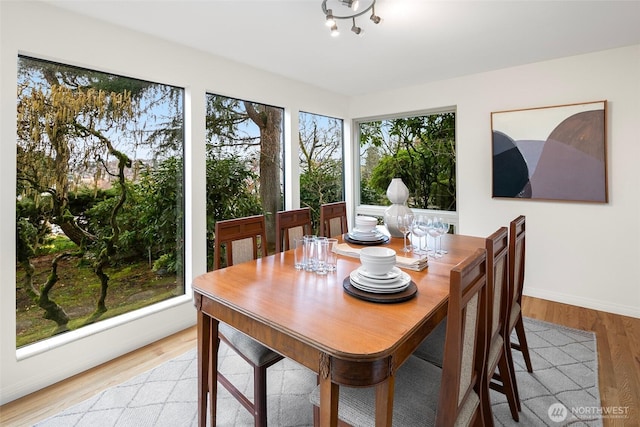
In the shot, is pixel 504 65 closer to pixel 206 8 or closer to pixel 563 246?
pixel 563 246

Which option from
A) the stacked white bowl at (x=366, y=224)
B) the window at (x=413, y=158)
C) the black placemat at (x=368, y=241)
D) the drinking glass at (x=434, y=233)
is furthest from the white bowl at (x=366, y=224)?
the window at (x=413, y=158)

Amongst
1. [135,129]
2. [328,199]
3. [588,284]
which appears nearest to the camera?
[135,129]

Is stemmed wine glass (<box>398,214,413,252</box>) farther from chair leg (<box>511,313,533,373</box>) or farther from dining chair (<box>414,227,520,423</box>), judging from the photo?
chair leg (<box>511,313,533,373</box>)

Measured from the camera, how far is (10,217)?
6.23 feet

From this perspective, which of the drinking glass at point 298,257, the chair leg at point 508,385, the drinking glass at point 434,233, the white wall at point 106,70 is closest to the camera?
the chair leg at point 508,385

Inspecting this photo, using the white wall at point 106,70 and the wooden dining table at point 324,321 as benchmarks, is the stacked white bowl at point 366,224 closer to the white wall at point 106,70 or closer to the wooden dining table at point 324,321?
the wooden dining table at point 324,321

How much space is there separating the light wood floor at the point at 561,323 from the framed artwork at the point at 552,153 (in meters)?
1.13

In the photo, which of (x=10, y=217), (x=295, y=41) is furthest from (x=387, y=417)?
(x=295, y=41)

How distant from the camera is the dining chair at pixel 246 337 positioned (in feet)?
4.75

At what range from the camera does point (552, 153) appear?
3.12 meters

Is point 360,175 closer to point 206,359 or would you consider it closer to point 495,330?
point 495,330

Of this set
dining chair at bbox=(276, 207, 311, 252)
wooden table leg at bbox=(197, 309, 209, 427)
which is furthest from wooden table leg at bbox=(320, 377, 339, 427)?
dining chair at bbox=(276, 207, 311, 252)

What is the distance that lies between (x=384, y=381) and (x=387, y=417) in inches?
4.4

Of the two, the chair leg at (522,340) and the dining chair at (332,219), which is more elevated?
the dining chair at (332,219)
